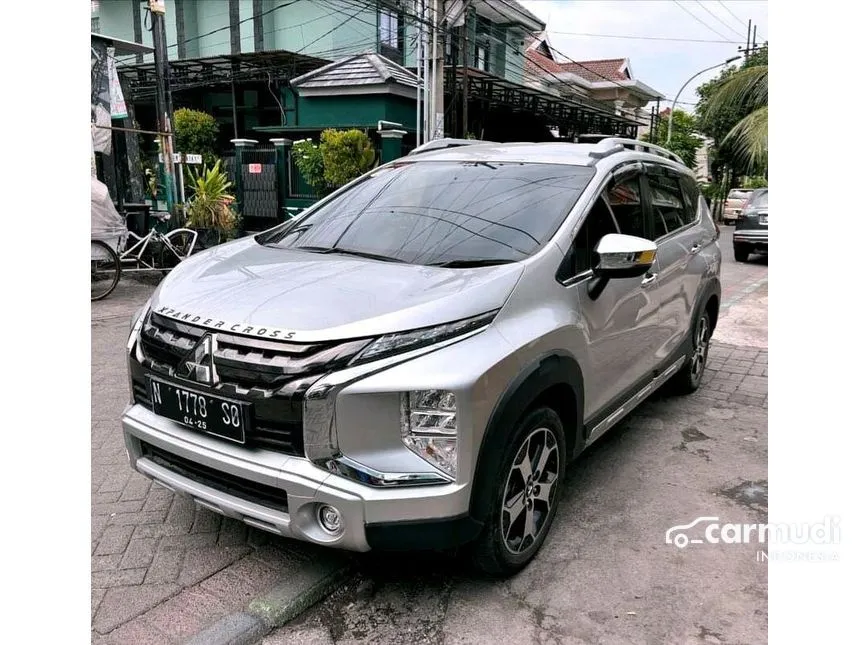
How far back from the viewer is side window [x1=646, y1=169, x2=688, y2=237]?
14.4ft

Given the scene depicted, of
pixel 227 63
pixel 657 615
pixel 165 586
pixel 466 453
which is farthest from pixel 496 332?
pixel 227 63

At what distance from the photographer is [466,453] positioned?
97.3 inches

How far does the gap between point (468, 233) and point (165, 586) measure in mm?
2005

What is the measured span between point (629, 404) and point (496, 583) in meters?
1.50

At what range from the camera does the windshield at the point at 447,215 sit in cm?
322

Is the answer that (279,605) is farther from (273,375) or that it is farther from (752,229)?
(752,229)

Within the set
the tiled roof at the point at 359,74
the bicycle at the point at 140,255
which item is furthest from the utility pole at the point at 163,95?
the tiled roof at the point at 359,74

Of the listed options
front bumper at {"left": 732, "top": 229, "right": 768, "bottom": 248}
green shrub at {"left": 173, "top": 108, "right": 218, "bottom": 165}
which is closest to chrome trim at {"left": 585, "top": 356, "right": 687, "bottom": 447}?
front bumper at {"left": 732, "top": 229, "right": 768, "bottom": 248}

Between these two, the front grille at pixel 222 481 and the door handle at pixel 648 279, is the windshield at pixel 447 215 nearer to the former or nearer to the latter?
the door handle at pixel 648 279

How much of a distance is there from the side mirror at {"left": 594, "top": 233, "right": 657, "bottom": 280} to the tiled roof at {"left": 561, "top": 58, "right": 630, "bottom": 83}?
34.1 metres

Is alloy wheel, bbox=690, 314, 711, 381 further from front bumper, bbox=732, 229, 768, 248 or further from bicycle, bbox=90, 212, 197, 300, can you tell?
front bumper, bbox=732, 229, 768, 248

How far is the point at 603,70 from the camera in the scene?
121 ft

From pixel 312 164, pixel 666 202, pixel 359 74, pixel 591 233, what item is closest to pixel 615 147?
pixel 666 202

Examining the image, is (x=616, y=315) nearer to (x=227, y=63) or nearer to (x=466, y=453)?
(x=466, y=453)
